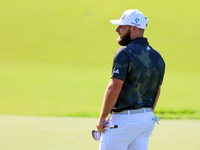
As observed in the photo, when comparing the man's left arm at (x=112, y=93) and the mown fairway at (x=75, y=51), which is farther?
the mown fairway at (x=75, y=51)

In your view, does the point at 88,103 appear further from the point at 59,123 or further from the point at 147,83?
the point at 147,83

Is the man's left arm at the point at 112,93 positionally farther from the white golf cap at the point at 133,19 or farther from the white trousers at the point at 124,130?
the white golf cap at the point at 133,19

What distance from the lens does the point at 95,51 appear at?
78.9ft

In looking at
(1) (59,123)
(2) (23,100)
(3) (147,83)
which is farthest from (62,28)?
(3) (147,83)

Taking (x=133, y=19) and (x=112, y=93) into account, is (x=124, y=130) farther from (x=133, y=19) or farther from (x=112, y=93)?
(x=133, y=19)

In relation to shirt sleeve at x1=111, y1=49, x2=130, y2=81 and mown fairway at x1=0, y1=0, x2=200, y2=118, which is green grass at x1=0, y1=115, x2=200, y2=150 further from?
mown fairway at x1=0, y1=0, x2=200, y2=118

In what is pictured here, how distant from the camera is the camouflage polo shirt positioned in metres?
3.04

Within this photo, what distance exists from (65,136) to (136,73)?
3.49 metres

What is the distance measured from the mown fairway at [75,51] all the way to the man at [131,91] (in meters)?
10.6

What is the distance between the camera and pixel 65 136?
6.31 meters

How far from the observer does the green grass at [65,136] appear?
562 centimetres

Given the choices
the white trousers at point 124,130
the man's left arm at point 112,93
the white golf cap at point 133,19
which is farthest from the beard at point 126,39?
the white trousers at point 124,130

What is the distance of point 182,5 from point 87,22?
7.37 metres

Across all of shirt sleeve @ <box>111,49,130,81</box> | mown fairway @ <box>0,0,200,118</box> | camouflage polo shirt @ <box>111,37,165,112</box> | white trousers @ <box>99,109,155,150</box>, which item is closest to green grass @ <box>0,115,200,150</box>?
white trousers @ <box>99,109,155,150</box>
